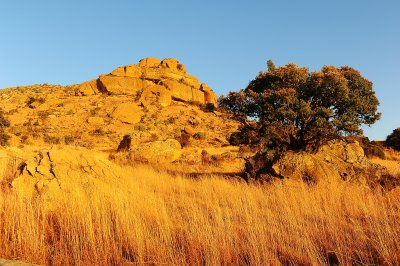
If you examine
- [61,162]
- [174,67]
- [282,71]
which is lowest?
[61,162]

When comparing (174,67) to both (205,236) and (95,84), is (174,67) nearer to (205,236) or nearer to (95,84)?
(95,84)

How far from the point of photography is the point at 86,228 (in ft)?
18.6

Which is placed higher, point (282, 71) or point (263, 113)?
point (282, 71)

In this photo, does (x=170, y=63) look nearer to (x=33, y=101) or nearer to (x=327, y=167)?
(x=33, y=101)

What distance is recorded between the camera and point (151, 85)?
2547 inches

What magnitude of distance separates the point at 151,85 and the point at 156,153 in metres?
44.8

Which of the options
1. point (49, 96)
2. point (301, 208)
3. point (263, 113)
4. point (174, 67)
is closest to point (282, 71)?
point (263, 113)

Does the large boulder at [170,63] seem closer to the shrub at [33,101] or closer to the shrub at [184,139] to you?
the shrub at [33,101]

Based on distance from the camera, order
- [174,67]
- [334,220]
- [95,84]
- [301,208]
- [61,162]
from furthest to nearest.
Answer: [174,67] < [95,84] < [61,162] < [301,208] < [334,220]

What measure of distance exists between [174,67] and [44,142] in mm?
41138

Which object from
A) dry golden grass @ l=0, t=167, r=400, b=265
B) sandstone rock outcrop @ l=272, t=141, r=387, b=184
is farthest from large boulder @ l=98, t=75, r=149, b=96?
dry golden grass @ l=0, t=167, r=400, b=265

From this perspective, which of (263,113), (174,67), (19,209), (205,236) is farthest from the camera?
(174,67)

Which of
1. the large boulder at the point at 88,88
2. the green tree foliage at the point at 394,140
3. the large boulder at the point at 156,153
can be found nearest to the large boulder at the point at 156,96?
the large boulder at the point at 88,88

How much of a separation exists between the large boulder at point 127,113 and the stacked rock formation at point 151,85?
422cm
